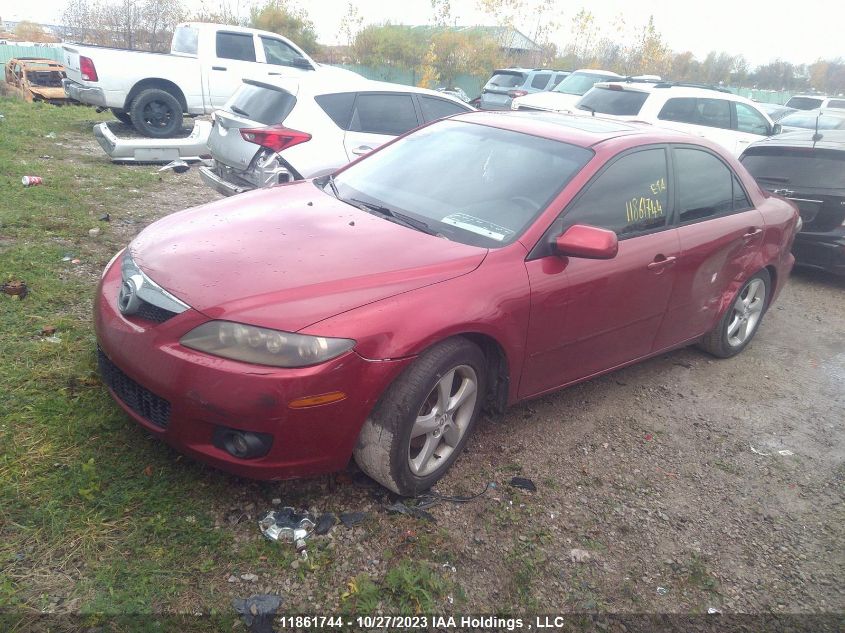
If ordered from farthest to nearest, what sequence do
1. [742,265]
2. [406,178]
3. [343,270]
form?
[742,265]
[406,178]
[343,270]

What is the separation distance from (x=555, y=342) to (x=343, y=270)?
122 centimetres

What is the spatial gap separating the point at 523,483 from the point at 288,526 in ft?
3.88

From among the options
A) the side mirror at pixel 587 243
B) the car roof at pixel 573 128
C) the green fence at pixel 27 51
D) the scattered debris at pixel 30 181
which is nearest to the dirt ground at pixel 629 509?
the side mirror at pixel 587 243

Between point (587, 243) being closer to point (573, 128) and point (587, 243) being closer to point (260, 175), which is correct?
point (573, 128)

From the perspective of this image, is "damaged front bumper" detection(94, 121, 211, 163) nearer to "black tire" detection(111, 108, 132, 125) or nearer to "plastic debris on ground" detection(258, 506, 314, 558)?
"black tire" detection(111, 108, 132, 125)

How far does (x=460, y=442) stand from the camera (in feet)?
10.3

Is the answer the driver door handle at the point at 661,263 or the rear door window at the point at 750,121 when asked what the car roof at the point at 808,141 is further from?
the driver door handle at the point at 661,263

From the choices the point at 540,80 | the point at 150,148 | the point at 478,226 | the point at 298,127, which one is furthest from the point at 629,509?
the point at 540,80

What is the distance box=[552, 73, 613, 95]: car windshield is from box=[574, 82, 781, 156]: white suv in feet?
9.83

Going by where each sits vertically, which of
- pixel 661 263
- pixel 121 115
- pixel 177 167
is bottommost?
pixel 177 167

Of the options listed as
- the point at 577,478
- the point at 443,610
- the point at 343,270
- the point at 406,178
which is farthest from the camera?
the point at 406,178

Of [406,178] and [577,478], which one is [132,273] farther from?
[577,478]

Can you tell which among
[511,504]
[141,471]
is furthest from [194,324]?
[511,504]

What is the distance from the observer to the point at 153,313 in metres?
2.68
